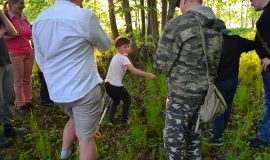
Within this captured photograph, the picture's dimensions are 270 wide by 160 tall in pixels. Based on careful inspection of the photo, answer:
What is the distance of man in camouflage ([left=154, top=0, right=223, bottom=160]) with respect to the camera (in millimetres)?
2551

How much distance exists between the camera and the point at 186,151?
3.10 metres

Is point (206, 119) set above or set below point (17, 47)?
below

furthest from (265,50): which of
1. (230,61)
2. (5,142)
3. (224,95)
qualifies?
(5,142)

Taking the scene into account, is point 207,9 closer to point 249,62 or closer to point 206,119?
point 206,119

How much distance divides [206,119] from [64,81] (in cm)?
127

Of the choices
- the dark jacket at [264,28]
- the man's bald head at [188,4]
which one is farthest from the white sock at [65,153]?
the dark jacket at [264,28]

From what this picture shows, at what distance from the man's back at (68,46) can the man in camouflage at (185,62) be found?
21.8 inches

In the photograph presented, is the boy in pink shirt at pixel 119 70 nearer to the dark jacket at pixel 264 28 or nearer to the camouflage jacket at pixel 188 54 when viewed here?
the camouflage jacket at pixel 188 54

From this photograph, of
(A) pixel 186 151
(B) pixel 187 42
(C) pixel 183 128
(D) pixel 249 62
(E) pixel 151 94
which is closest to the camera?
(B) pixel 187 42

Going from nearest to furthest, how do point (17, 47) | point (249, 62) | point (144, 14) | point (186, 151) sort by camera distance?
point (186, 151) < point (17, 47) < point (249, 62) < point (144, 14)

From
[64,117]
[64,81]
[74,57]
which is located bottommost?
[64,117]

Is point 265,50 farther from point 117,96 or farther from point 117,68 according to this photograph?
point 117,96

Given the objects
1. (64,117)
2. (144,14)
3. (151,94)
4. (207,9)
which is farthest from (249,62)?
(207,9)

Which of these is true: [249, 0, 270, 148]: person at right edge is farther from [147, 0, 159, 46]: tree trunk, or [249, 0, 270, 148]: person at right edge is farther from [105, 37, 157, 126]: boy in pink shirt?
[147, 0, 159, 46]: tree trunk
